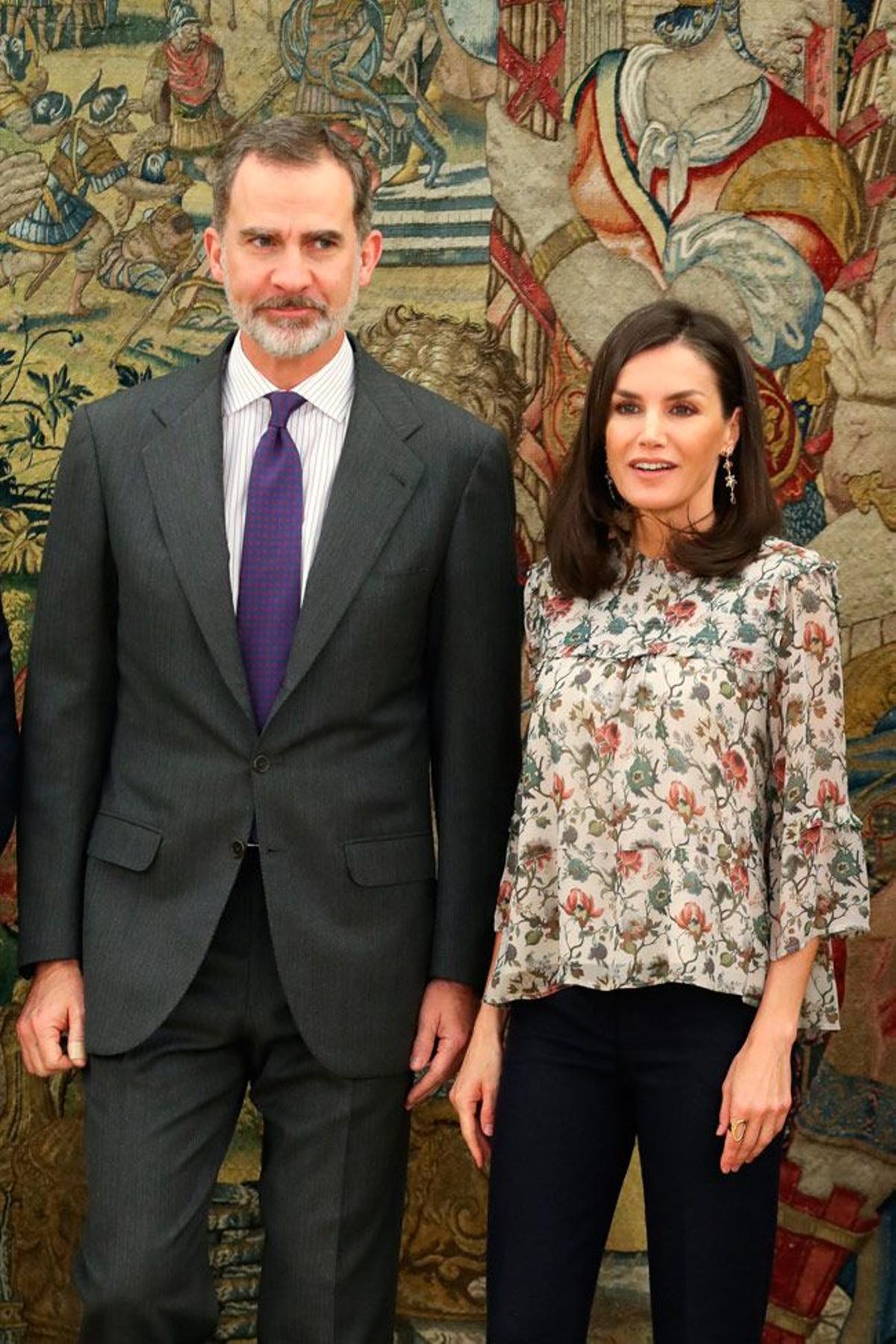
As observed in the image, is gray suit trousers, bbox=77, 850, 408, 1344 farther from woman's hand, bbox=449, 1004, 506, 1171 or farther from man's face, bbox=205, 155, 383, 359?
man's face, bbox=205, 155, 383, 359

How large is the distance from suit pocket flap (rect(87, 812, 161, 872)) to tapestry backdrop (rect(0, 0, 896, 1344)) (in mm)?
1127

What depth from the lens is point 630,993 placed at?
2.85 metres

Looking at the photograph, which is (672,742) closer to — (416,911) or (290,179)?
(416,911)

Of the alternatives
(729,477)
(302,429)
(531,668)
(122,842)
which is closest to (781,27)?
(729,477)

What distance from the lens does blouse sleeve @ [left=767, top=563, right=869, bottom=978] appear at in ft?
9.28

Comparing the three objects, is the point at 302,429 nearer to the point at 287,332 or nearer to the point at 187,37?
the point at 287,332

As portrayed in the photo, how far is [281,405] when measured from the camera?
10.4 feet

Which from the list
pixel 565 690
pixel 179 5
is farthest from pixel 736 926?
pixel 179 5

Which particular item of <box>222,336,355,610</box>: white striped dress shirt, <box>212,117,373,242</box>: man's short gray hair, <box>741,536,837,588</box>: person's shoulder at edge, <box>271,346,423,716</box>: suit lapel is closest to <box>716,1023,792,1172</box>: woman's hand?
<box>741,536,837,588</box>: person's shoulder at edge

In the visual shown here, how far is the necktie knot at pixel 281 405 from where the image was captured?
316 centimetres

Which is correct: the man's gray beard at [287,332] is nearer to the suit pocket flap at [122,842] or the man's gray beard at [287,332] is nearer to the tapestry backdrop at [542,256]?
the suit pocket flap at [122,842]

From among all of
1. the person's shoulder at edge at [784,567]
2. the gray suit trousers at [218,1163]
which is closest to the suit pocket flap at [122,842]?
the gray suit trousers at [218,1163]

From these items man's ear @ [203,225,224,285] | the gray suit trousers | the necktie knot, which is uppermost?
man's ear @ [203,225,224,285]

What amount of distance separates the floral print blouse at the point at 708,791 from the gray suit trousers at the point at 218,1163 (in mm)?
415
